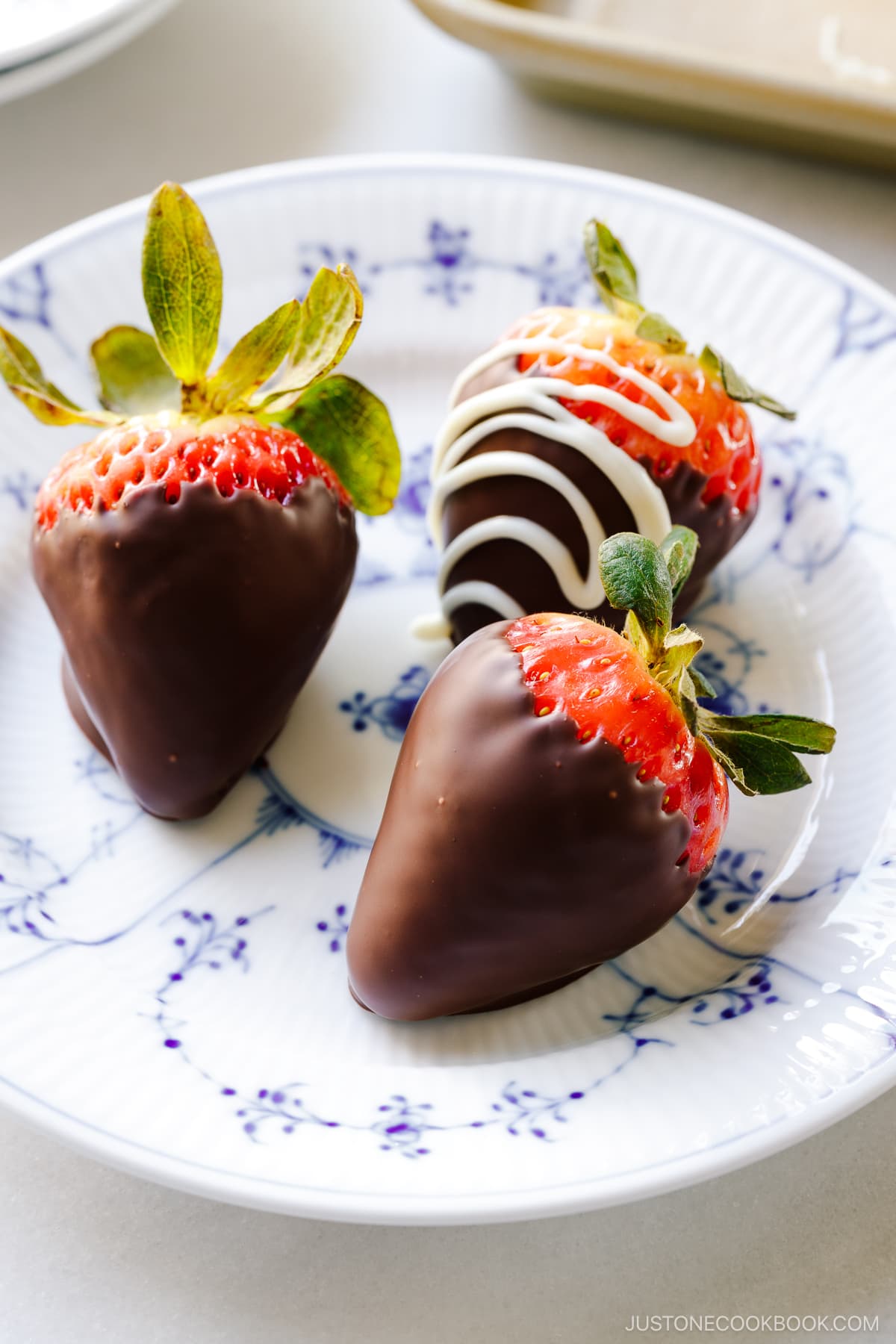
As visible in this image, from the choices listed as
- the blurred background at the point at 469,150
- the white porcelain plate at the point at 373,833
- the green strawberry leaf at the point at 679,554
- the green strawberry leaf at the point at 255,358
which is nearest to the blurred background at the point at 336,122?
the blurred background at the point at 469,150

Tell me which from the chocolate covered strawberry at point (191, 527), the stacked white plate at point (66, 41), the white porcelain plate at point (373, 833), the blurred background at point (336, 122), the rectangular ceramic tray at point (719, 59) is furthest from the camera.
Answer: the blurred background at point (336, 122)

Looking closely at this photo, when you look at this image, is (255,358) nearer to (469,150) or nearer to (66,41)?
(66,41)

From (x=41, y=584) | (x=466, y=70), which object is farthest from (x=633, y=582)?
(x=466, y=70)

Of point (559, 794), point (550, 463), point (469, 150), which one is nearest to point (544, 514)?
point (550, 463)

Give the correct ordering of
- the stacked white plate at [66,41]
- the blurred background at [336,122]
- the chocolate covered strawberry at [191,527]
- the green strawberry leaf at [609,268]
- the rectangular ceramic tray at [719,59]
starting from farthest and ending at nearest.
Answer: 1. the blurred background at [336,122]
2. the rectangular ceramic tray at [719,59]
3. the stacked white plate at [66,41]
4. the green strawberry leaf at [609,268]
5. the chocolate covered strawberry at [191,527]

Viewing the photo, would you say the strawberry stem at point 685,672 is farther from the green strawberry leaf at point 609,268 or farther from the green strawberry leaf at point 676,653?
the green strawberry leaf at point 609,268

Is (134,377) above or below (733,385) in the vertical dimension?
below

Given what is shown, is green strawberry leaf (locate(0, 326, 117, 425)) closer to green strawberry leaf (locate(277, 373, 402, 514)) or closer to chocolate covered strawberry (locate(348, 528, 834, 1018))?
green strawberry leaf (locate(277, 373, 402, 514))
